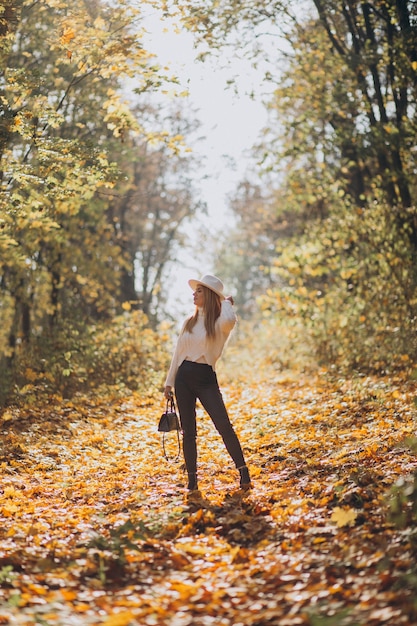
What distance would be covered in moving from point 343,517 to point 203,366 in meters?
2.24

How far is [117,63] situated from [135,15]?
79 centimetres

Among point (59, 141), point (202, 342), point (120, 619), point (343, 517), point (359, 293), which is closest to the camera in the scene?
point (120, 619)

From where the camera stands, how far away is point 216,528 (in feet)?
19.9

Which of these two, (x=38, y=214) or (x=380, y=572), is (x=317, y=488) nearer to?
(x=380, y=572)

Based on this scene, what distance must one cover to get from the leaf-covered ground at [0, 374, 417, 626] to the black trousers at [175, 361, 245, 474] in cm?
45

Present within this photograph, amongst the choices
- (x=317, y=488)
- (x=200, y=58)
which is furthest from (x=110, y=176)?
(x=317, y=488)

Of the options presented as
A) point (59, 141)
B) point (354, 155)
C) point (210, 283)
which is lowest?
point (210, 283)

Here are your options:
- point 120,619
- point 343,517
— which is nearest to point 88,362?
point 343,517

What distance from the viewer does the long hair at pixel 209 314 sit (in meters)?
7.21

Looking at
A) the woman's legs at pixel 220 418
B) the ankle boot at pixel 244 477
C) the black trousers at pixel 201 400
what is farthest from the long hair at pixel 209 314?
the ankle boot at pixel 244 477

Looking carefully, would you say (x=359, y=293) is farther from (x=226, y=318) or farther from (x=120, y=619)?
(x=120, y=619)

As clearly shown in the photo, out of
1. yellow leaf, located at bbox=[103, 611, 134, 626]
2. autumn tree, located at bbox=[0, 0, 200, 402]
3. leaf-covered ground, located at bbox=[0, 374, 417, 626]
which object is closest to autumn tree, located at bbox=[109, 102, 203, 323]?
autumn tree, located at bbox=[0, 0, 200, 402]

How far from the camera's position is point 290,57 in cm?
1680

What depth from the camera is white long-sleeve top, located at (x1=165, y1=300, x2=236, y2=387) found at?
7.16 meters
